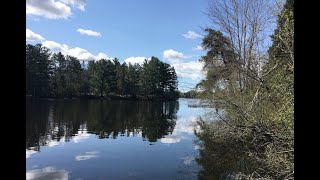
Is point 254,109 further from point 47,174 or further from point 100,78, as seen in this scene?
point 100,78

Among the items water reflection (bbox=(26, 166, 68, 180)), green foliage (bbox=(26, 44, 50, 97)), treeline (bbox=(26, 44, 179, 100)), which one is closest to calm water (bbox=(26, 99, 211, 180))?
water reflection (bbox=(26, 166, 68, 180))

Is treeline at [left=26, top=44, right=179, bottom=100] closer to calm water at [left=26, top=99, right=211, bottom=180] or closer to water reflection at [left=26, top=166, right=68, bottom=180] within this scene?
calm water at [left=26, top=99, right=211, bottom=180]

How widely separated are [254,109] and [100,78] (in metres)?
90.5

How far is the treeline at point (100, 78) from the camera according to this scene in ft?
292

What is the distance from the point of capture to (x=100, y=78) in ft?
332

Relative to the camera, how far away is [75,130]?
3425 centimetres

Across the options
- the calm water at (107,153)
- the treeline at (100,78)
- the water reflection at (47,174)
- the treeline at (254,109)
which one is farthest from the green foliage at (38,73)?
the water reflection at (47,174)

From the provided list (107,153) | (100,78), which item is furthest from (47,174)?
(100,78)

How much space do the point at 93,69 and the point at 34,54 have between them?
24.2 meters

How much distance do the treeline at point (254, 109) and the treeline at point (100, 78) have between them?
65.8 metres

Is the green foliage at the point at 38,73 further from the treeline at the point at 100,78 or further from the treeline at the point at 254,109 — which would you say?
the treeline at the point at 254,109
